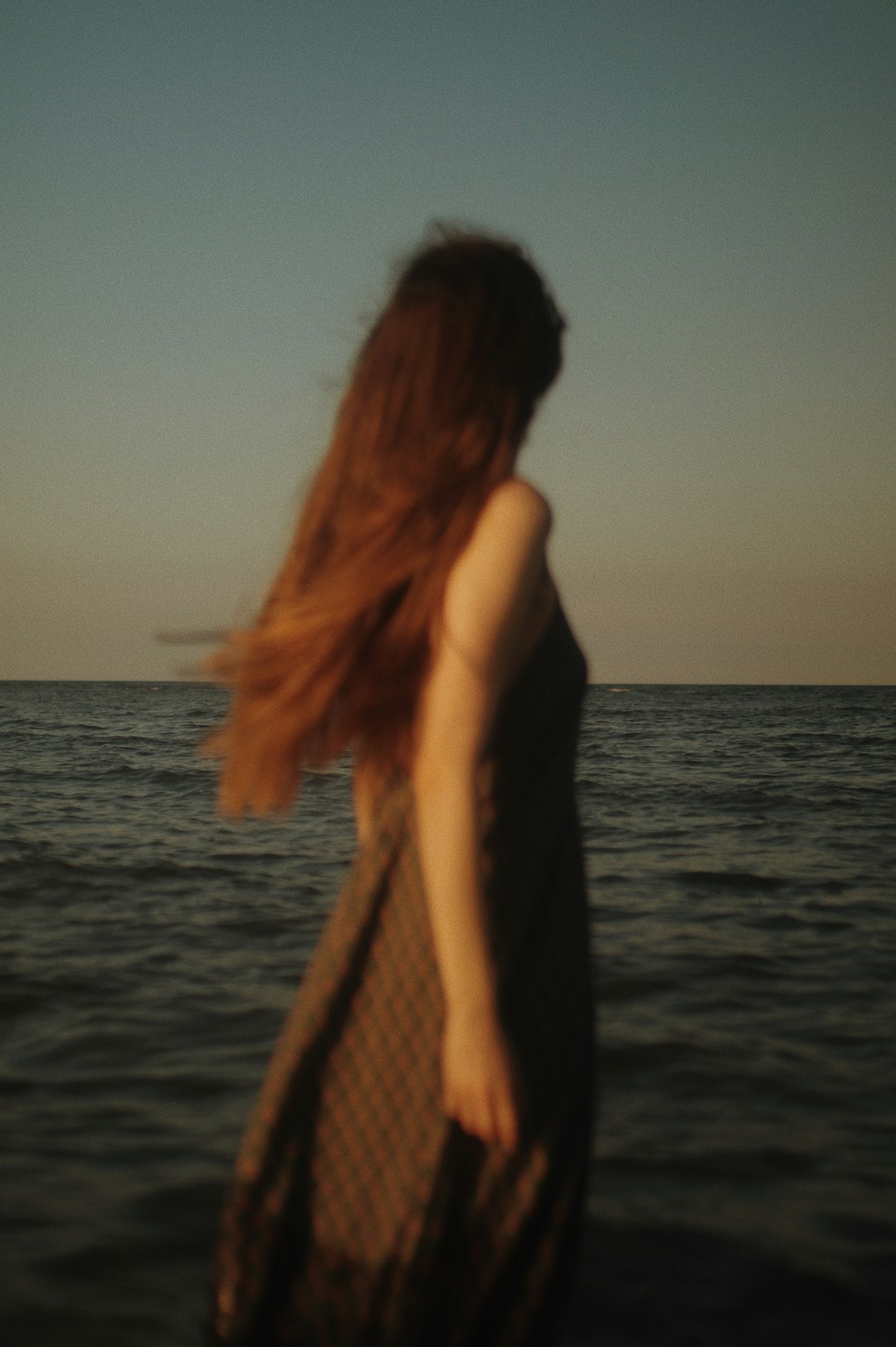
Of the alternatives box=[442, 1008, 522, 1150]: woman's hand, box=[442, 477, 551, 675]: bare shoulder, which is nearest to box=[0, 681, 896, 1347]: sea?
box=[442, 477, 551, 675]: bare shoulder

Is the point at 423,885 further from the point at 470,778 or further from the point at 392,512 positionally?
the point at 392,512

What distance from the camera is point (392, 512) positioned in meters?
1.47

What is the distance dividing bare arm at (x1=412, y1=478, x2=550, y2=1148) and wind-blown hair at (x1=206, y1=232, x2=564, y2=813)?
57 millimetres

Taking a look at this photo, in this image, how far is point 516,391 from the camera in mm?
1547

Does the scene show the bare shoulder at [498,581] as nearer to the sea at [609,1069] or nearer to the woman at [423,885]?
the woman at [423,885]

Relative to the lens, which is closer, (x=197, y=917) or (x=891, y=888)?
(x=197, y=917)

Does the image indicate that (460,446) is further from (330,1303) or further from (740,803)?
(740,803)

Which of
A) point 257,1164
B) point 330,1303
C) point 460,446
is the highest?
point 460,446

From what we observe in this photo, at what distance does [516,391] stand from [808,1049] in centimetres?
390

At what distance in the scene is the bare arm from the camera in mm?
1370

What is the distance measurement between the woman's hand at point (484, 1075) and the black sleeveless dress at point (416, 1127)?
69 millimetres

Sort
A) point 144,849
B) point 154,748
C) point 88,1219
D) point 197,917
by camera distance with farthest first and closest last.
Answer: point 154,748 → point 144,849 → point 197,917 → point 88,1219

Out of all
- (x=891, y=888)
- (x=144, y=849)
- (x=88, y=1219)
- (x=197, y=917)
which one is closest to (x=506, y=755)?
(x=88, y=1219)

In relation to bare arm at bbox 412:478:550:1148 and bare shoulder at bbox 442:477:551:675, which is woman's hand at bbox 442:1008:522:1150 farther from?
bare shoulder at bbox 442:477:551:675
